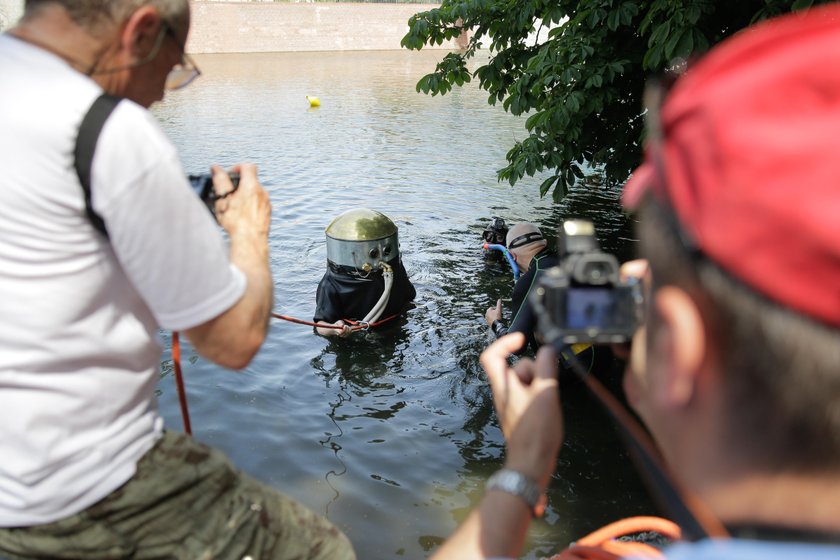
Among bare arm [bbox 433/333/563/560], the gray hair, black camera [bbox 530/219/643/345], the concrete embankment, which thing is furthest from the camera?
the concrete embankment

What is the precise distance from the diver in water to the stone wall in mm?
45406

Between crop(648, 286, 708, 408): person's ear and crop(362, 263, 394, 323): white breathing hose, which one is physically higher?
crop(648, 286, 708, 408): person's ear

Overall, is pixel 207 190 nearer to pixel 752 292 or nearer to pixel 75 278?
pixel 75 278

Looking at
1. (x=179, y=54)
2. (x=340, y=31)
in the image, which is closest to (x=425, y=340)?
(x=179, y=54)

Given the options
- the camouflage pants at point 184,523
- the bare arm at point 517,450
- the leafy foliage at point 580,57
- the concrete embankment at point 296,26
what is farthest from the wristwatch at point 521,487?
the concrete embankment at point 296,26

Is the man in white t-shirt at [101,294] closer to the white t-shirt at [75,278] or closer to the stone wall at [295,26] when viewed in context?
the white t-shirt at [75,278]

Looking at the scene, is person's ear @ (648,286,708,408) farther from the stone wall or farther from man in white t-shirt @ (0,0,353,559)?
the stone wall

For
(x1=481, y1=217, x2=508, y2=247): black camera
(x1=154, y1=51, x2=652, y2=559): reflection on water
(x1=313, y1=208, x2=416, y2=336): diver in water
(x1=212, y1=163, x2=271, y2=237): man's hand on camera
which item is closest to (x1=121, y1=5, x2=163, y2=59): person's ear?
(x1=212, y1=163, x2=271, y2=237): man's hand on camera

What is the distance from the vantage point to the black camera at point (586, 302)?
1.07 metres

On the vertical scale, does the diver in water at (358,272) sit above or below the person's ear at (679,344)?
below

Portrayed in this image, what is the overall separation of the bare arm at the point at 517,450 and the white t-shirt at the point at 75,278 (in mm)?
707

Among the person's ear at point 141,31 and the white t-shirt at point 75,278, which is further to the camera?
the person's ear at point 141,31

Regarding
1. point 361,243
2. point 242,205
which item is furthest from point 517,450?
point 361,243

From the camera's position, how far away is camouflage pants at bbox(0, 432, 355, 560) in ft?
5.42
